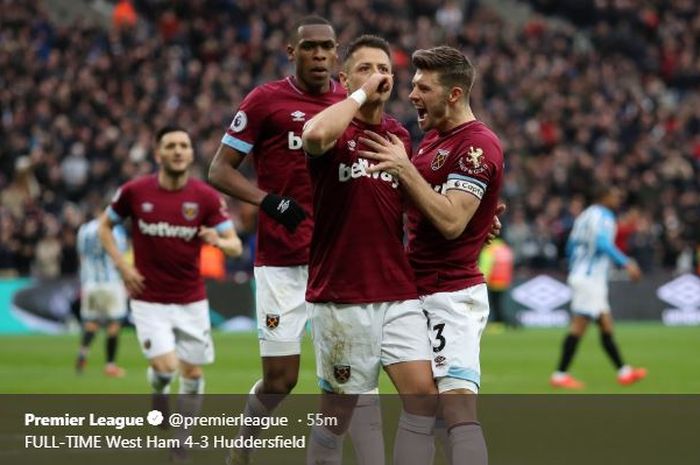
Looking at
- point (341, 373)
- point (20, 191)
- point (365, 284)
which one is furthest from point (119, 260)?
point (20, 191)

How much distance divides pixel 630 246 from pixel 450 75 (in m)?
22.3

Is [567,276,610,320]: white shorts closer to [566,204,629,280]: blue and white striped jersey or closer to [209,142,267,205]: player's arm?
[566,204,629,280]: blue and white striped jersey

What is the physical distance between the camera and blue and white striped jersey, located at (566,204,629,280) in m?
16.7

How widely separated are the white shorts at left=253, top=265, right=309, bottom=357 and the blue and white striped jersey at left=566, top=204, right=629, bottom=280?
8.12 metres

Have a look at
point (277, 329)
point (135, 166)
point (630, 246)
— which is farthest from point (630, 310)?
point (277, 329)

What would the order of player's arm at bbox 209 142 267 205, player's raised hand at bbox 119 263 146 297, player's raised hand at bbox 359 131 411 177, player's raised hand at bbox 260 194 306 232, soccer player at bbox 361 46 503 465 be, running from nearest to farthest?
player's raised hand at bbox 359 131 411 177 < soccer player at bbox 361 46 503 465 < player's raised hand at bbox 260 194 306 232 < player's arm at bbox 209 142 267 205 < player's raised hand at bbox 119 263 146 297

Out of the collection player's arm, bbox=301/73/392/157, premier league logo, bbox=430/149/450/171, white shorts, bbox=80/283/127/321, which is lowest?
white shorts, bbox=80/283/127/321

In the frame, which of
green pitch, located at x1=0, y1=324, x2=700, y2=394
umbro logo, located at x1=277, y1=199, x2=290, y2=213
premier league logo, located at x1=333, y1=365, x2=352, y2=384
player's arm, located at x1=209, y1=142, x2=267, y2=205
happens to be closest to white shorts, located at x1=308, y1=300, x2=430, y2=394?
premier league logo, located at x1=333, y1=365, x2=352, y2=384

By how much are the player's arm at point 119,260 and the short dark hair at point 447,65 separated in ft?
14.0

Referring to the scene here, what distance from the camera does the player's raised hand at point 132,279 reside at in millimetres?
10938

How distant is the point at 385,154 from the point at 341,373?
49.2 inches

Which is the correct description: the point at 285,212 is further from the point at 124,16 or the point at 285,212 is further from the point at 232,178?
the point at 124,16

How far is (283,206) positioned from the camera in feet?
26.2

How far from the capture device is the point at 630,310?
27531mm
